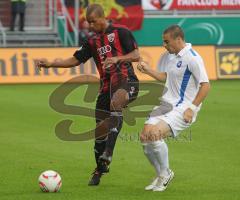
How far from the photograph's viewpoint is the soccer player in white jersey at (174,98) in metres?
9.61

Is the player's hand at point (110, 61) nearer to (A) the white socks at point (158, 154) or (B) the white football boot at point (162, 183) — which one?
(A) the white socks at point (158, 154)

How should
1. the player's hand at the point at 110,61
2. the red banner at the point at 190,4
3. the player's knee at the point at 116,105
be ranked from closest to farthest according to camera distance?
1. the player's hand at the point at 110,61
2. the player's knee at the point at 116,105
3. the red banner at the point at 190,4

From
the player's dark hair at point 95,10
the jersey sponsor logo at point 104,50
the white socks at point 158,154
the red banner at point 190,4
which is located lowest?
the red banner at point 190,4

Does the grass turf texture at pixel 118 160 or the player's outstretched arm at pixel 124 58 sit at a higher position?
the player's outstretched arm at pixel 124 58

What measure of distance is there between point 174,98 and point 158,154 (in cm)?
72

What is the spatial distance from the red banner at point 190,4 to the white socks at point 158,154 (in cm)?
2952

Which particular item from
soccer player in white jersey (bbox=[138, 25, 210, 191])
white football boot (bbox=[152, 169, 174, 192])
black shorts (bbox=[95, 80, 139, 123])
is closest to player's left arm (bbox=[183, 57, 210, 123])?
soccer player in white jersey (bbox=[138, 25, 210, 191])

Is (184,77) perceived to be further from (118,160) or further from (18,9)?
(18,9)

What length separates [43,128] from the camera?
16469 millimetres

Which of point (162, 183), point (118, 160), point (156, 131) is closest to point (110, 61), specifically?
point (156, 131)

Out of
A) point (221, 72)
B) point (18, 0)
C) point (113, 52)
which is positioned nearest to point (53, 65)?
point (113, 52)

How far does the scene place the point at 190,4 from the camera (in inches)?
1565

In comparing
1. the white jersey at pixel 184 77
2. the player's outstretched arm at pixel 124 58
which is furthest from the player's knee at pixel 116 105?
the white jersey at pixel 184 77

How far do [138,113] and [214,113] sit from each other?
10.9 feet
